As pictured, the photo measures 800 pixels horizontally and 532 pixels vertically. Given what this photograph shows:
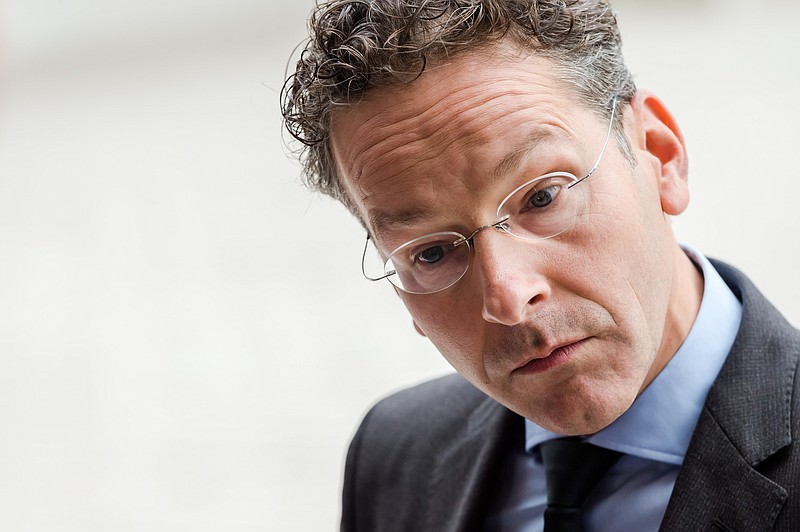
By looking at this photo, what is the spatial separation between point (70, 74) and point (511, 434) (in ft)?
19.6

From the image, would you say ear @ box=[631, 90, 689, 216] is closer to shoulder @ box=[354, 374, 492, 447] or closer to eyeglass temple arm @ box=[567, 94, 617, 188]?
eyeglass temple arm @ box=[567, 94, 617, 188]

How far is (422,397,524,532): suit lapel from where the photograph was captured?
179 centimetres

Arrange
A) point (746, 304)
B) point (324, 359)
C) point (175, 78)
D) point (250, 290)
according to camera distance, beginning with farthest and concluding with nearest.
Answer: point (175, 78)
point (250, 290)
point (324, 359)
point (746, 304)

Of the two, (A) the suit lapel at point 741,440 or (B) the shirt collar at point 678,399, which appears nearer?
(A) the suit lapel at point 741,440

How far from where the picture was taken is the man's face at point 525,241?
55.4 inches

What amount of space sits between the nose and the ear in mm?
311

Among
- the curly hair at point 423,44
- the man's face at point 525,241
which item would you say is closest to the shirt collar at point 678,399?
the man's face at point 525,241

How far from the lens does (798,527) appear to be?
4.43 ft

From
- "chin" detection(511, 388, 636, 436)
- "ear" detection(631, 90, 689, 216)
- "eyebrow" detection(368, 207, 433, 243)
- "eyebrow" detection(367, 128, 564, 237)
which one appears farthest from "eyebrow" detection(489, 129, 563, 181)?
"chin" detection(511, 388, 636, 436)

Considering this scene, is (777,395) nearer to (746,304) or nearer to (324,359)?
(746,304)

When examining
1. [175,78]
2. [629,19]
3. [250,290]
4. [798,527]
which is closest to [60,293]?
[250,290]

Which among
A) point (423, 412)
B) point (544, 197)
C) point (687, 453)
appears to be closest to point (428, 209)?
point (544, 197)

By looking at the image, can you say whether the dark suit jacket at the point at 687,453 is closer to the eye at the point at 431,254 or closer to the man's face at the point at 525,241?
the man's face at the point at 525,241

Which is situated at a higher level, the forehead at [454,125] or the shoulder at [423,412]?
the forehead at [454,125]
